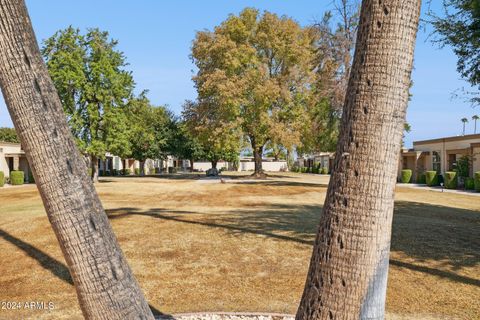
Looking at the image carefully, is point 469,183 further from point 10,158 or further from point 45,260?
point 10,158

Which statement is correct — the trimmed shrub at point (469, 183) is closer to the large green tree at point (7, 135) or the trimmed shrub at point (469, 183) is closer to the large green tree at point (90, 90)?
the large green tree at point (90, 90)

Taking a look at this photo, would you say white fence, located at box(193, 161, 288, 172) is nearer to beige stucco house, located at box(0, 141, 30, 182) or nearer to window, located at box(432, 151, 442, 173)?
beige stucco house, located at box(0, 141, 30, 182)

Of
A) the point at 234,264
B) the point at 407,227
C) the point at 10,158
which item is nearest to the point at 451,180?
the point at 407,227

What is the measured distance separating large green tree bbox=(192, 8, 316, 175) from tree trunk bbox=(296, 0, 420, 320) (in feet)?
118

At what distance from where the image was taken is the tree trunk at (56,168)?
8.29 ft

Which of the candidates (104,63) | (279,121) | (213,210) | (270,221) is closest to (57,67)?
(104,63)

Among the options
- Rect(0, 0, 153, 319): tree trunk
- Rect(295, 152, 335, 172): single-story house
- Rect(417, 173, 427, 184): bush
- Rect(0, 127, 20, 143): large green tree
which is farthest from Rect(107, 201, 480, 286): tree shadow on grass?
Rect(0, 127, 20, 143): large green tree

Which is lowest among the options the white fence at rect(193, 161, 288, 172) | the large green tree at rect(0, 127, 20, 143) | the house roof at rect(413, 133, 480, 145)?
the white fence at rect(193, 161, 288, 172)

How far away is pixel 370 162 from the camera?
2576 mm

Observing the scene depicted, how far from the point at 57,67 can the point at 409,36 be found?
1508 inches

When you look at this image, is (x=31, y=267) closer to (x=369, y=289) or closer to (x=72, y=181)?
(x=72, y=181)

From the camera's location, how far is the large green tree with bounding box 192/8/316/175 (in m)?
39.4

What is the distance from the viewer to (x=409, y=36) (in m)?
2.60

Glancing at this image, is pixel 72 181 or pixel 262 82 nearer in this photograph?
pixel 72 181
